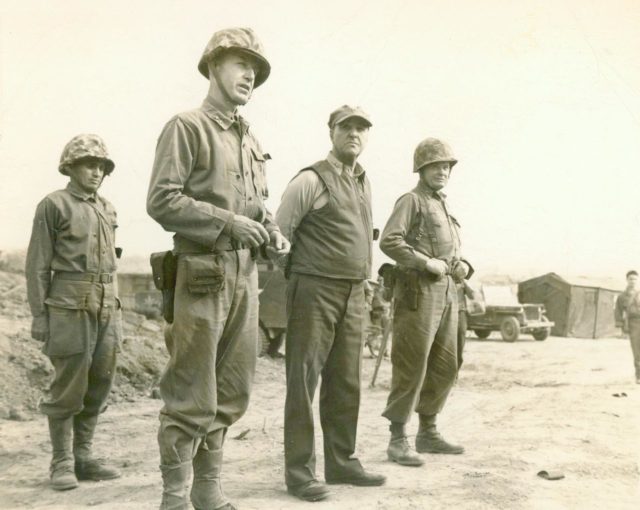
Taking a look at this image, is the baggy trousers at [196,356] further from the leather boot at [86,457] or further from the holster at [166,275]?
the leather boot at [86,457]

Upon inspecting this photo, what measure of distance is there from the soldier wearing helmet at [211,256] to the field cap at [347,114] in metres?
0.87

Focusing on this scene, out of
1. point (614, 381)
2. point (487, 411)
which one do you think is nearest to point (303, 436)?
point (487, 411)

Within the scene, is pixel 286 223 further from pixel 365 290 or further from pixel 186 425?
pixel 186 425

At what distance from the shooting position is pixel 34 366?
24.0ft

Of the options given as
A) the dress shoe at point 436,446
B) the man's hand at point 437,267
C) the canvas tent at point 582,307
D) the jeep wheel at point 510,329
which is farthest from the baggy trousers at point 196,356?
the canvas tent at point 582,307

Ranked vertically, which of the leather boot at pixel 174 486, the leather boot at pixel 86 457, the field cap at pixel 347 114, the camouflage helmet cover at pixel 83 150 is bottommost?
the leather boot at pixel 86 457

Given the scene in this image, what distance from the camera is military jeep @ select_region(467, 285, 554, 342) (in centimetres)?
1781

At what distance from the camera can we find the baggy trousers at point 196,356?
2.86 meters

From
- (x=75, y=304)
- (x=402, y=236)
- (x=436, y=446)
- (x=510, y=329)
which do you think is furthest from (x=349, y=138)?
(x=510, y=329)

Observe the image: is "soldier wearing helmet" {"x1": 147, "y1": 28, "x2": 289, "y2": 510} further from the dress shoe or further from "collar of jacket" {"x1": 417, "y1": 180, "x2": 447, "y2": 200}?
the dress shoe

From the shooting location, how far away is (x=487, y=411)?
6828mm

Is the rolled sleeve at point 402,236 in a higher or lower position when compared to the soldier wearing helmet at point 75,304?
higher

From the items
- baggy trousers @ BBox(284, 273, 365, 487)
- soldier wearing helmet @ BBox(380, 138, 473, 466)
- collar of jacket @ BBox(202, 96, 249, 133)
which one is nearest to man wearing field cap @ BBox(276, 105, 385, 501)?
baggy trousers @ BBox(284, 273, 365, 487)

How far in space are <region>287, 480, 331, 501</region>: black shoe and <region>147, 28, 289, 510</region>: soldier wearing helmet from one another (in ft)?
1.96
